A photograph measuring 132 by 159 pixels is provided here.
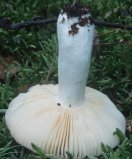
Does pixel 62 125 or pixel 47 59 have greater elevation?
pixel 47 59

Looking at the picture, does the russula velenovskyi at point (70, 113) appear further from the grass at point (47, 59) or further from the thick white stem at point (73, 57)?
the grass at point (47, 59)

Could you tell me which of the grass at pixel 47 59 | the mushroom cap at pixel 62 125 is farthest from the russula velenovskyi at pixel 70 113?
the grass at pixel 47 59

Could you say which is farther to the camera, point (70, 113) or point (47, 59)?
point (47, 59)

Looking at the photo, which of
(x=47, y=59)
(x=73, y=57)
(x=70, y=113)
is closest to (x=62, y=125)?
(x=70, y=113)

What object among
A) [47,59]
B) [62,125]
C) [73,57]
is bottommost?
[62,125]

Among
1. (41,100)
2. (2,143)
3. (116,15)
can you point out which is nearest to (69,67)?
(41,100)

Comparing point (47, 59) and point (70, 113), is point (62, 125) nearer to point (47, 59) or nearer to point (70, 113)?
point (70, 113)

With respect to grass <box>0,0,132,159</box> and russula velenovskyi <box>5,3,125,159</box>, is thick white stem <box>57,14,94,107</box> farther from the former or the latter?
grass <box>0,0,132,159</box>

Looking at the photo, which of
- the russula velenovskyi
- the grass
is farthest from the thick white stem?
the grass
